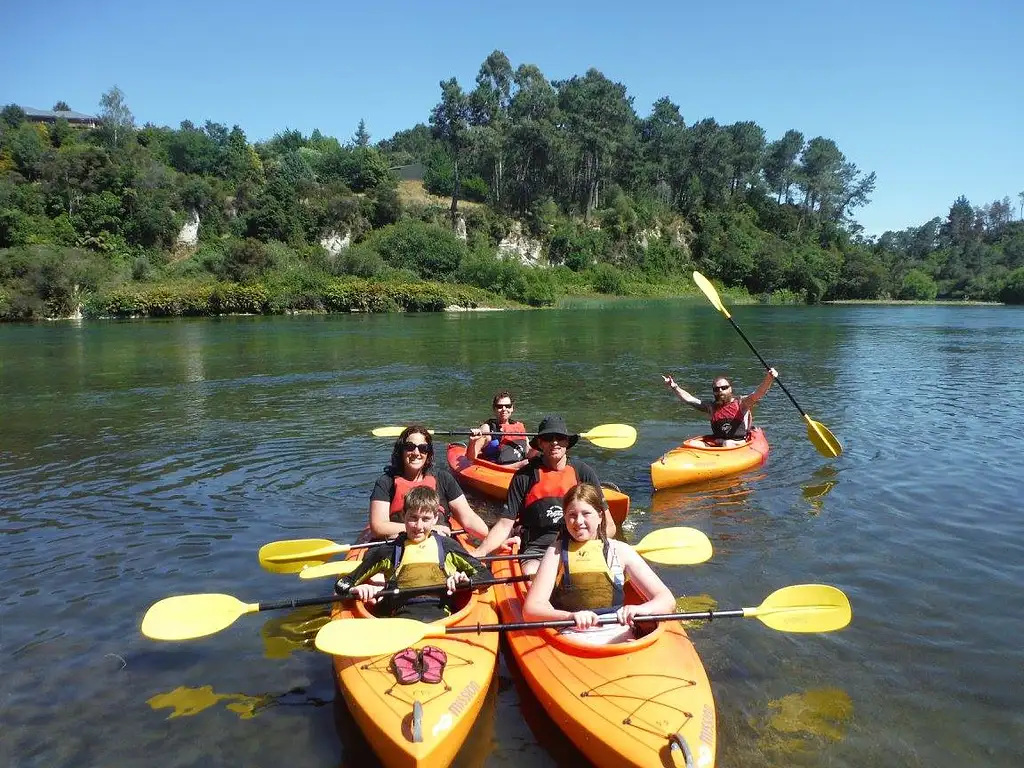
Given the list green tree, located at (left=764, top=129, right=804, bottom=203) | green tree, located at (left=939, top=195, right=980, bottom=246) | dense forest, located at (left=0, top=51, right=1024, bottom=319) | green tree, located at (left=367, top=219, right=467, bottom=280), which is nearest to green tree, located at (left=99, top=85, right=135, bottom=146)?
dense forest, located at (left=0, top=51, right=1024, bottom=319)

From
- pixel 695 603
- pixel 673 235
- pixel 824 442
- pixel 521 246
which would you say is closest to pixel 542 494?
pixel 695 603

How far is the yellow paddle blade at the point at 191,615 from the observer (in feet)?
12.8

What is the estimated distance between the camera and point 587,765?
337cm

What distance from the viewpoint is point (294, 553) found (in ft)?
16.9

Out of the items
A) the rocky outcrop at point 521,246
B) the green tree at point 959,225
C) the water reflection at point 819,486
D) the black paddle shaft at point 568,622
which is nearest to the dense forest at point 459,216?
the rocky outcrop at point 521,246

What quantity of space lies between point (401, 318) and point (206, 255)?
19505 mm

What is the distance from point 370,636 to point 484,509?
13.2 feet

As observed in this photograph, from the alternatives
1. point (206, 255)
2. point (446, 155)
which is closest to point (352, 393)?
point (206, 255)

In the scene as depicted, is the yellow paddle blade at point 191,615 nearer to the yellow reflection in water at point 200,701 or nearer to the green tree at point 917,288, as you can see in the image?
the yellow reflection in water at point 200,701

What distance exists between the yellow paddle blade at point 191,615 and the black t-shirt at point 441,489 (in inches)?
53.3

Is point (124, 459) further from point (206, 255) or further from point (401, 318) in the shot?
point (206, 255)

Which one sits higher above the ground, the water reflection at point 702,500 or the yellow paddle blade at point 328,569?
the yellow paddle blade at point 328,569

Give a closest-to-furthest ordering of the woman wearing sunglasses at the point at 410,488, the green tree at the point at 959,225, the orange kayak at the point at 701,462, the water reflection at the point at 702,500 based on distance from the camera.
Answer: the woman wearing sunglasses at the point at 410,488 → the water reflection at the point at 702,500 → the orange kayak at the point at 701,462 → the green tree at the point at 959,225

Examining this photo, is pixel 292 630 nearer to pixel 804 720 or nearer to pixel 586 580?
pixel 586 580
